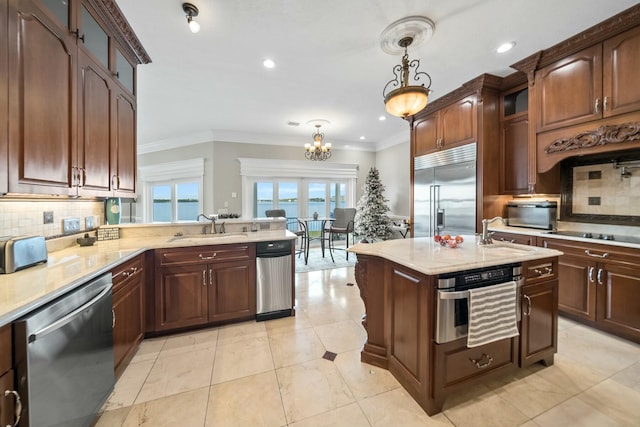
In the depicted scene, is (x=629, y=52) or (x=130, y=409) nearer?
(x=130, y=409)

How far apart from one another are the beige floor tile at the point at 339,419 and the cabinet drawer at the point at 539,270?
1.42m

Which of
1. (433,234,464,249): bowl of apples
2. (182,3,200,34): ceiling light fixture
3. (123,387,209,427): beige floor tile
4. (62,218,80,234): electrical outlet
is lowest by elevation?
(123,387,209,427): beige floor tile

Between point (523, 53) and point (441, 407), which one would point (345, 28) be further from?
point (441, 407)

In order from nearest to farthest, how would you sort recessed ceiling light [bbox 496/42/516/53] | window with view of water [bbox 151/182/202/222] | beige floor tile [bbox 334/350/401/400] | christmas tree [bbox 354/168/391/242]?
beige floor tile [bbox 334/350/401/400]
recessed ceiling light [bbox 496/42/516/53]
christmas tree [bbox 354/168/391/242]
window with view of water [bbox 151/182/202/222]

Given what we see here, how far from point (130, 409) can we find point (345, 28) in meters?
3.32

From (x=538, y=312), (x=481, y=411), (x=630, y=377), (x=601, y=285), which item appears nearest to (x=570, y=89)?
(x=601, y=285)

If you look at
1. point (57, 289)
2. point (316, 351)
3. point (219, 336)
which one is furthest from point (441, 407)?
point (57, 289)

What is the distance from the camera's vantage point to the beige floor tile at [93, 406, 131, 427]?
1.41 meters

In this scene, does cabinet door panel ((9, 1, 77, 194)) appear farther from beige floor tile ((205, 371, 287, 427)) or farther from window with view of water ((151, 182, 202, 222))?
window with view of water ((151, 182, 202, 222))

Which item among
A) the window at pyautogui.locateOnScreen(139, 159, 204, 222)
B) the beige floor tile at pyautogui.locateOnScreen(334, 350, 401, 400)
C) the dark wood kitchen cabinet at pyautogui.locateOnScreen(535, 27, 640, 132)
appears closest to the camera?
the beige floor tile at pyautogui.locateOnScreen(334, 350, 401, 400)

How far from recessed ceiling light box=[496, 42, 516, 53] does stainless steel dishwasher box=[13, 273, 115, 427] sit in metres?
3.97

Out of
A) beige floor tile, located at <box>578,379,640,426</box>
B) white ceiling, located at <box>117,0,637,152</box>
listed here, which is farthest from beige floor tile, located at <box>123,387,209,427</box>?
white ceiling, located at <box>117,0,637,152</box>

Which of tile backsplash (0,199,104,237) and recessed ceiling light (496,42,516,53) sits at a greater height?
recessed ceiling light (496,42,516,53)

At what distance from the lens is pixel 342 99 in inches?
152
